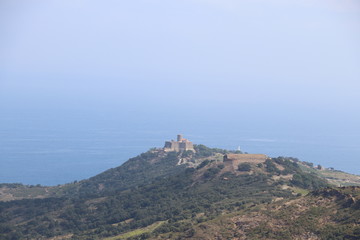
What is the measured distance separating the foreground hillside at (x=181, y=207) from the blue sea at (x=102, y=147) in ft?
156

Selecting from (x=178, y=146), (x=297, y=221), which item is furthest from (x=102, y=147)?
(x=297, y=221)

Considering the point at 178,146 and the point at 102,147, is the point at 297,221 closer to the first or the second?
the point at 178,146

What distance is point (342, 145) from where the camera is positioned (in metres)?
176

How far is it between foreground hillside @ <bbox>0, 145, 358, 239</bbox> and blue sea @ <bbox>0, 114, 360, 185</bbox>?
1877 inches

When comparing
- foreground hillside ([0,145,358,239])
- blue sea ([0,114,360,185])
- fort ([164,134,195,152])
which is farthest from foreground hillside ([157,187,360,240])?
blue sea ([0,114,360,185])

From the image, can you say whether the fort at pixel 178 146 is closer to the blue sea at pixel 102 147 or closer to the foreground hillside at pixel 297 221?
the blue sea at pixel 102 147

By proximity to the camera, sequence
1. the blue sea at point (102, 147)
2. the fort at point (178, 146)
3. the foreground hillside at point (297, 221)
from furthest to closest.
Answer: the blue sea at point (102, 147)
the fort at point (178, 146)
the foreground hillside at point (297, 221)

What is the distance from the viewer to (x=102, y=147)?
522ft

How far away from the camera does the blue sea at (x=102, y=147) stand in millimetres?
123562

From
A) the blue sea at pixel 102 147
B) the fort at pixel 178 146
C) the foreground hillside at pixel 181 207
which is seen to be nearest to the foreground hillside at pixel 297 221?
the foreground hillside at pixel 181 207

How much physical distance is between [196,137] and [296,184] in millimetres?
119972

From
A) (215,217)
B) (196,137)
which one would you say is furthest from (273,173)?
(196,137)

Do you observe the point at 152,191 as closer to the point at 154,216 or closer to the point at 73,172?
the point at 154,216

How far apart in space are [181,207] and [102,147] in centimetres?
11013
